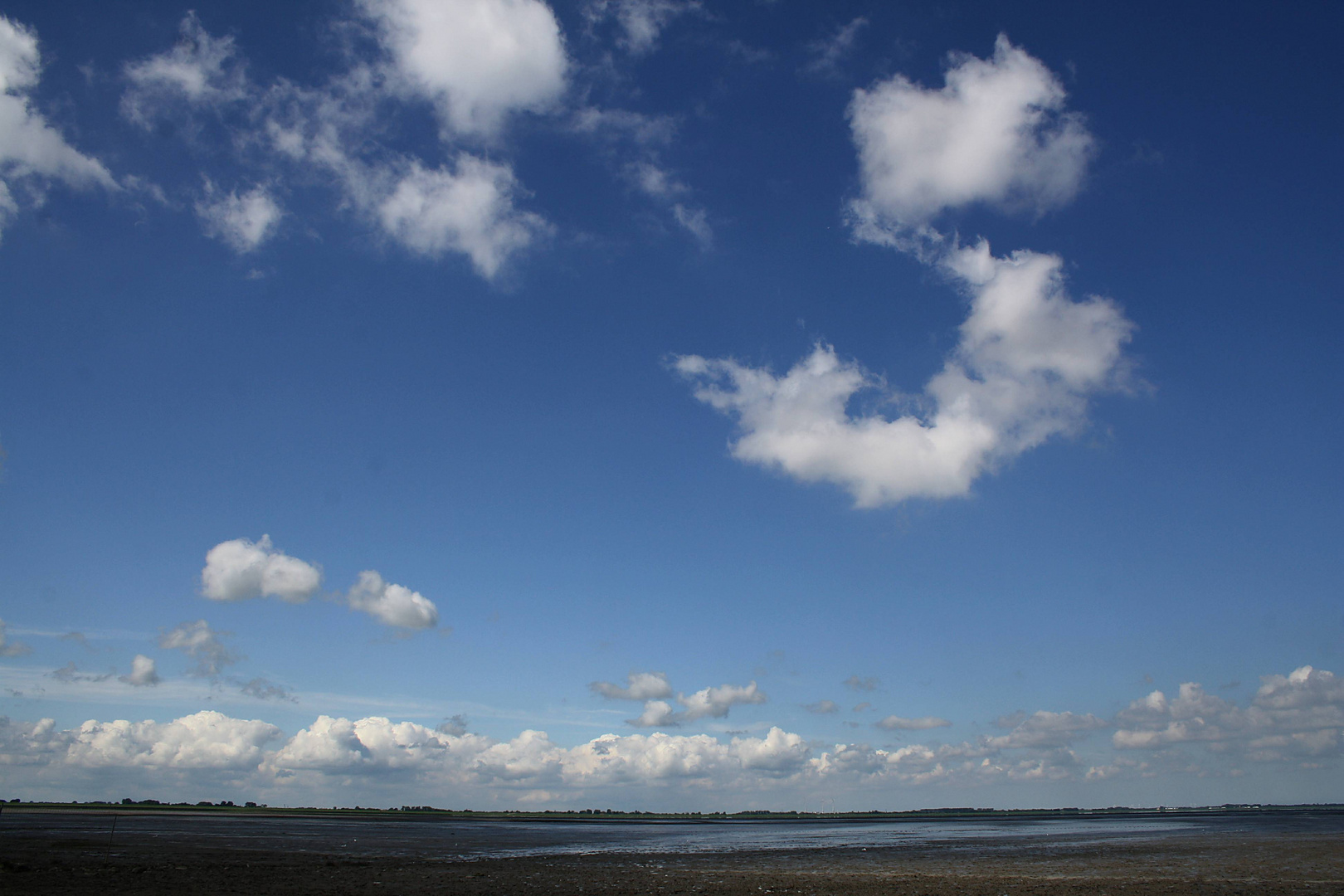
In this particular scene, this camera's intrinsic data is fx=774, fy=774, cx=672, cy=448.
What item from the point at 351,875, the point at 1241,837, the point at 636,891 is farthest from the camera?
the point at 1241,837

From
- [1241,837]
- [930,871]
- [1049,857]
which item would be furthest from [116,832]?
[1241,837]

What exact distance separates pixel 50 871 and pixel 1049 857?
69.4 meters

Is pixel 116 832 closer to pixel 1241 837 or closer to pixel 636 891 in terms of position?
pixel 636 891

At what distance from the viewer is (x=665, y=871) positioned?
164ft

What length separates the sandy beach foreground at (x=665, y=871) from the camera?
39.6 m

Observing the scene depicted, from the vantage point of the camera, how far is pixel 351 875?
45.0 m

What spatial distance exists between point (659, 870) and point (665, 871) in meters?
0.70

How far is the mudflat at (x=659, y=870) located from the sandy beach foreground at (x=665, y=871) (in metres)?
0.14

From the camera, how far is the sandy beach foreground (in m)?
39.6

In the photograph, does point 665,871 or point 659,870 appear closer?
point 665,871

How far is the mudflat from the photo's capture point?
3966 cm

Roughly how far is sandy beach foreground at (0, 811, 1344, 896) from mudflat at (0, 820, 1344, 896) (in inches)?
5.4

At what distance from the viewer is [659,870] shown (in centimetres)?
5059

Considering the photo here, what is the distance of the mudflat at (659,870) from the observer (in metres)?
39.7
